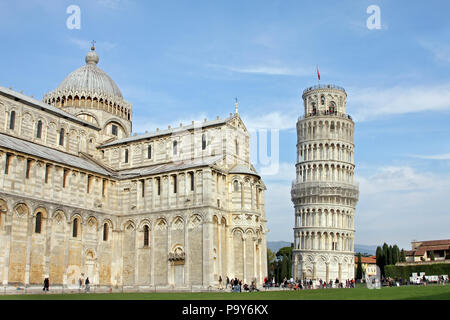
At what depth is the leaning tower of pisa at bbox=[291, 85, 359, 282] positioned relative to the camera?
80.8 metres

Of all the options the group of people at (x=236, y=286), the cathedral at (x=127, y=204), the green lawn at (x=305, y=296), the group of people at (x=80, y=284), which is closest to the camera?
the green lawn at (x=305, y=296)

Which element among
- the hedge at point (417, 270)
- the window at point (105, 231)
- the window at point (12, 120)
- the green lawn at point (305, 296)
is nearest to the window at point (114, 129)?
the window at point (12, 120)

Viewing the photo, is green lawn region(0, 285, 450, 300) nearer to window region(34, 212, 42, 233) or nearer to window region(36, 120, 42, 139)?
window region(34, 212, 42, 233)

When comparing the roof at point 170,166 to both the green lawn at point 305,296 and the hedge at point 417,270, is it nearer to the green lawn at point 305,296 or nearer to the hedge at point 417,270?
the green lawn at point 305,296

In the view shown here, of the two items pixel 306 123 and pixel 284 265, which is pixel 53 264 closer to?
pixel 284 265

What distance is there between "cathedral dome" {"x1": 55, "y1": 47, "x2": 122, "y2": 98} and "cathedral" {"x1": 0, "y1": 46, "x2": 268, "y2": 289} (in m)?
4.20

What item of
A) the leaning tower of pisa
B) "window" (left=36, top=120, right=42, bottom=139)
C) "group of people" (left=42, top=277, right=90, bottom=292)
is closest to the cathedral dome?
"window" (left=36, top=120, right=42, bottom=139)

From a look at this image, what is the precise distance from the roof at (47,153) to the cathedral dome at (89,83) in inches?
382

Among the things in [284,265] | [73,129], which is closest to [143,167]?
[73,129]

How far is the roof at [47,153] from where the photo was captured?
135ft

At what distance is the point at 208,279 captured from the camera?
42438 mm

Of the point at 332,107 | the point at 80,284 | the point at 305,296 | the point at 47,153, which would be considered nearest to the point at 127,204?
the point at 47,153

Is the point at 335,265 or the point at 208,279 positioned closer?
the point at 208,279
